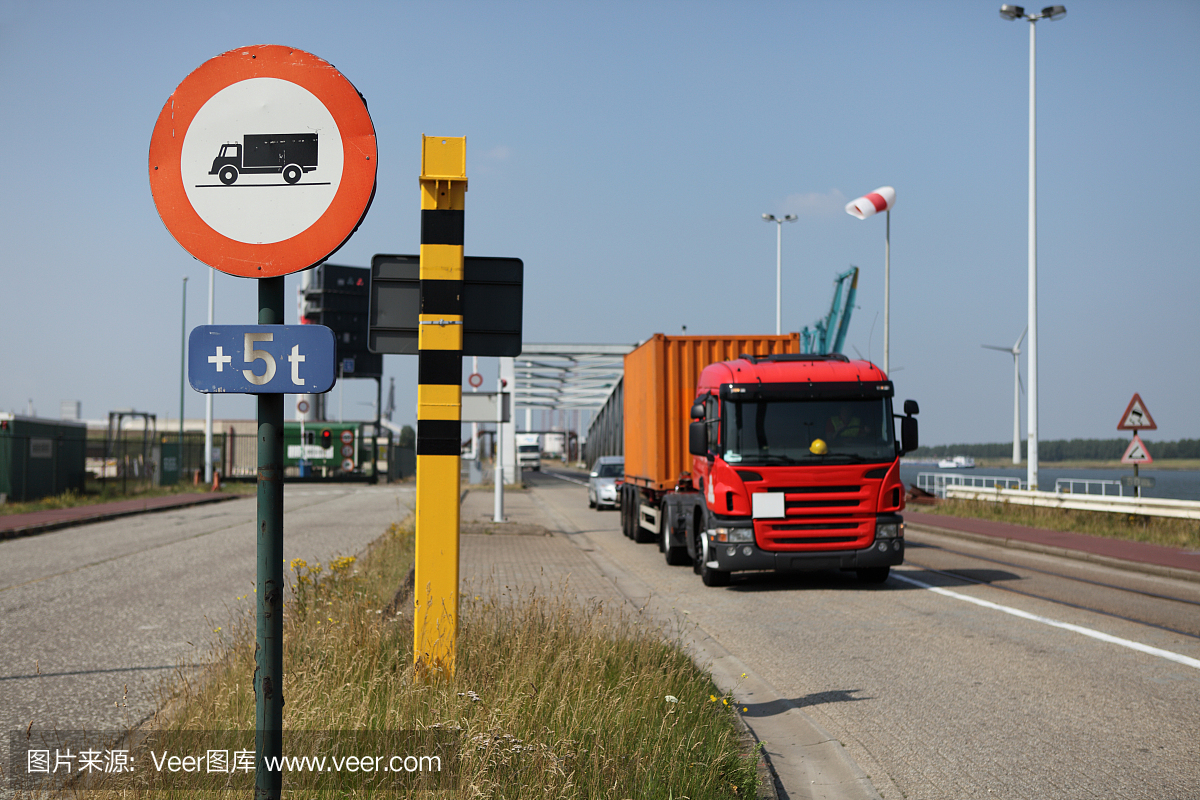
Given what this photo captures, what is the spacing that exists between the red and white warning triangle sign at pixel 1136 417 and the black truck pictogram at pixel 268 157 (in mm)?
19543

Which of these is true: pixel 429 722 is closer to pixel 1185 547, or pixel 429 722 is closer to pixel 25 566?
pixel 25 566

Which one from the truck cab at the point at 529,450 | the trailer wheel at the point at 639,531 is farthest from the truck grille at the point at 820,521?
the truck cab at the point at 529,450

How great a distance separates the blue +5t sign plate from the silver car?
26793 millimetres

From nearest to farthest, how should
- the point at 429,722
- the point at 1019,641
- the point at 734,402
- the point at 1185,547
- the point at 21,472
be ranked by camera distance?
the point at 429,722 < the point at 1019,641 < the point at 734,402 < the point at 1185,547 < the point at 21,472

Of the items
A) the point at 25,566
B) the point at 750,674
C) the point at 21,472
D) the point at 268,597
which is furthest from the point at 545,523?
the point at 268,597

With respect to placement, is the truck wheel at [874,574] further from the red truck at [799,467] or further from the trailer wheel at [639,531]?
the trailer wheel at [639,531]

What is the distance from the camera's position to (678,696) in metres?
5.39

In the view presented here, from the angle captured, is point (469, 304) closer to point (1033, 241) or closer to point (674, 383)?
point (674, 383)

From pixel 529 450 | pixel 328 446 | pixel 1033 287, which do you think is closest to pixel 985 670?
pixel 1033 287

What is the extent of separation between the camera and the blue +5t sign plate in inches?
110

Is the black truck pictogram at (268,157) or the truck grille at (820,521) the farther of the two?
the truck grille at (820,521)

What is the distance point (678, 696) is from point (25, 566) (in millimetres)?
12127

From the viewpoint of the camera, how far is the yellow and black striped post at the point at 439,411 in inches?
208

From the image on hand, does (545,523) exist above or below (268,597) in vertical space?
below
